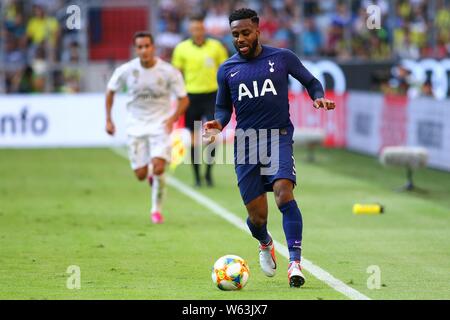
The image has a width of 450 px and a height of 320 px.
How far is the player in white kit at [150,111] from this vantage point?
48.4ft

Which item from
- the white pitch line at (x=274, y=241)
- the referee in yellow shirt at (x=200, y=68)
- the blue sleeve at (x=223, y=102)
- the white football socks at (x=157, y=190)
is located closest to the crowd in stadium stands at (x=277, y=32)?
the white pitch line at (x=274, y=241)

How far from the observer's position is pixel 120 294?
9.32 m

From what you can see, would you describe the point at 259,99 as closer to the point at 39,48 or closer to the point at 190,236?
the point at 190,236

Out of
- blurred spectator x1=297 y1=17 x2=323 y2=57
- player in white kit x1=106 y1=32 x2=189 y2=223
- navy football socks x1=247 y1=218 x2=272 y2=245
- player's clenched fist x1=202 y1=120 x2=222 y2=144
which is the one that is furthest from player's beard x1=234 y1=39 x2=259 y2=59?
blurred spectator x1=297 y1=17 x2=323 y2=57

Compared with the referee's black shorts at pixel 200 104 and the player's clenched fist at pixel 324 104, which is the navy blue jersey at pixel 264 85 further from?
the referee's black shorts at pixel 200 104

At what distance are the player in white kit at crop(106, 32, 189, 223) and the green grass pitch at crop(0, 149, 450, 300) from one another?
0.74 m

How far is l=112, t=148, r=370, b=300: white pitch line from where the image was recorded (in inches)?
376

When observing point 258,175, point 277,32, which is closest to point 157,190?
point 258,175

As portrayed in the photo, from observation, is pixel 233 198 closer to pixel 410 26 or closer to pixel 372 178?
pixel 372 178

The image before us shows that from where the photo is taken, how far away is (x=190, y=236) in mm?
13500

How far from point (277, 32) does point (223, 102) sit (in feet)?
70.1

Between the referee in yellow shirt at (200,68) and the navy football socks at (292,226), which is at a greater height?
the referee in yellow shirt at (200,68)

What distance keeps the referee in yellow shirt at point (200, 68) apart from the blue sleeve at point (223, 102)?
8.41 meters
